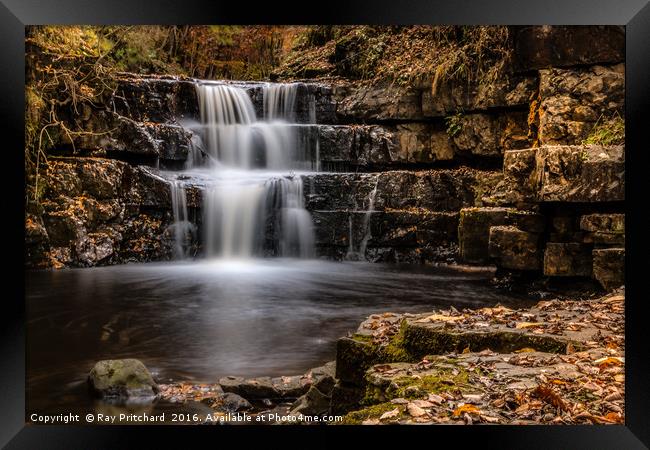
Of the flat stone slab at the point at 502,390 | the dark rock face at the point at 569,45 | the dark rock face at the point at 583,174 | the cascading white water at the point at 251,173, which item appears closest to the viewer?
the flat stone slab at the point at 502,390

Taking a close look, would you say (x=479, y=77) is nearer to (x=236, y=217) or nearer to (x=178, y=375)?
(x=236, y=217)

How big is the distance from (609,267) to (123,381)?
17.9 ft

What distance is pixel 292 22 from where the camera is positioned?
2.66 meters

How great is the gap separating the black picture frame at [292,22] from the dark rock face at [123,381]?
1376mm

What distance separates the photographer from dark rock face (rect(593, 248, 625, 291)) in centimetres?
636

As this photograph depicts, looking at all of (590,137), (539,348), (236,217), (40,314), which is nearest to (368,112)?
(236,217)

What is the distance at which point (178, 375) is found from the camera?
479cm

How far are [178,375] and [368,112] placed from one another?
9573mm

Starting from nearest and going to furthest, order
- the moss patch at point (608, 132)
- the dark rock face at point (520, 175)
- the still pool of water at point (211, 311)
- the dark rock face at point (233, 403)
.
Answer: the dark rock face at point (233, 403) < the still pool of water at point (211, 311) < the moss patch at point (608, 132) < the dark rock face at point (520, 175)

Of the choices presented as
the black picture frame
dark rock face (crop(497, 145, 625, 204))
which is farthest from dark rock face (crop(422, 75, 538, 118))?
the black picture frame

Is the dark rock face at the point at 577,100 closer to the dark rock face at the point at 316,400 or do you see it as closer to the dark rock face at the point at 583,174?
the dark rock face at the point at 583,174

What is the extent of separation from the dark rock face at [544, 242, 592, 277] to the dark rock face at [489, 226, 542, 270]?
0.86 ft

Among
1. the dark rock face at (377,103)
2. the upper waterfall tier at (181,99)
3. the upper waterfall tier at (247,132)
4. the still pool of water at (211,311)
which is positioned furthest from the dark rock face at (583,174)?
the upper waterfall tier at (181,99)

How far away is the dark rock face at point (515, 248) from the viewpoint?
740cm
